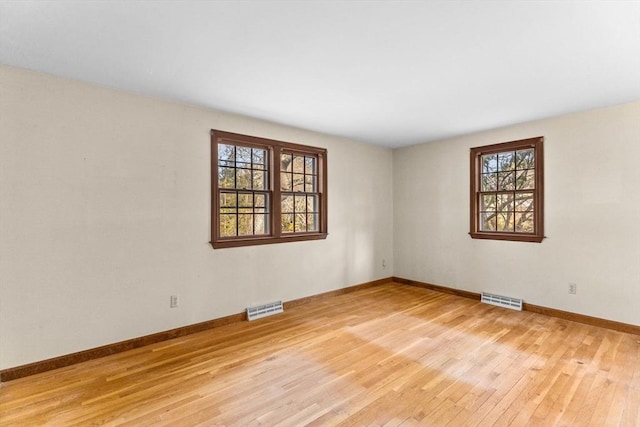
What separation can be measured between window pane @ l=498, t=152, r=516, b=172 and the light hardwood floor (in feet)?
7.24

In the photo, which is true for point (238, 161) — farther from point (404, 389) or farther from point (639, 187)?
point (639, 187)

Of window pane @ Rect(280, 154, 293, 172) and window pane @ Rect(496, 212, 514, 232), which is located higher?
window pane @ Rect(280, 154, 293, 172)

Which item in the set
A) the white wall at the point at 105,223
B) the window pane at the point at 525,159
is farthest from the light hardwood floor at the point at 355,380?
the window pane at the point at 525,159

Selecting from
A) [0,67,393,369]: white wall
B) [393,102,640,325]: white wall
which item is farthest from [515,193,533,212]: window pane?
[0,67,393,369]: white wall

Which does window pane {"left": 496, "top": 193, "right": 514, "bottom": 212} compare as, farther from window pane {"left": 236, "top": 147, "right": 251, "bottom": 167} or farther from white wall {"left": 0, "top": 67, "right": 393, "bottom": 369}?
window pane {"left": 236, "top": 147, "right": 251, "bottom": 167}

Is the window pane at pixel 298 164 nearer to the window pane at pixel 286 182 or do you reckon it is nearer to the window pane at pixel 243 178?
the window pane at pixel 286 182

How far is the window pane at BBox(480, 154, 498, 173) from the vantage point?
471cm

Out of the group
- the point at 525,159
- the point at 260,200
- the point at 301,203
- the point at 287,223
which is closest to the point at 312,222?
the point at 301,203

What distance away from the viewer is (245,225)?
409 centimetres

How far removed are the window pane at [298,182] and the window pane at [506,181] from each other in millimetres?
3021

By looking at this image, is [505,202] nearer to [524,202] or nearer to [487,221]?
[524,202]

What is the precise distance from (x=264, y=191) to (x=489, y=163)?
3.52m

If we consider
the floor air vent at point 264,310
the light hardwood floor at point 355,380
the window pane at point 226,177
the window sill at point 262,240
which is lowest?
the light hardwood floor at point 355,380

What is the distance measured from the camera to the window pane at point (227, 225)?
12.6ft
